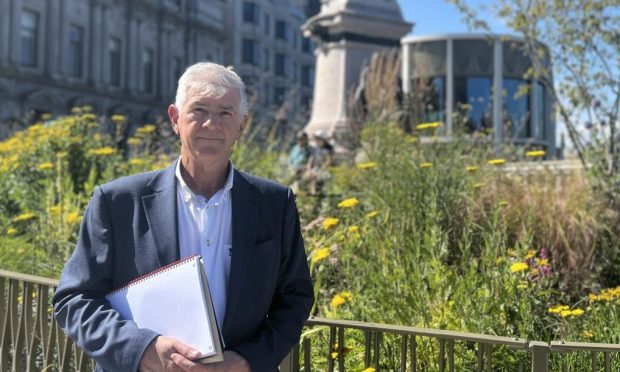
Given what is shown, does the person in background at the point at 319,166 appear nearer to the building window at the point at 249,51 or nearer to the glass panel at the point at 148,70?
the glass panel at the point at 148,70

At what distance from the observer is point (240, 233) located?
187cm

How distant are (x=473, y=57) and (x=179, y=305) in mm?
15861

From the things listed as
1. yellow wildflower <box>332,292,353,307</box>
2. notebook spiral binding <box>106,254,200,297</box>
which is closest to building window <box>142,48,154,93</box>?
yellow wildflower <box>332,292,353,307</box>

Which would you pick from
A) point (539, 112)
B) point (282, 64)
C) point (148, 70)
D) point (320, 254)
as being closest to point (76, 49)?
point (148, 70)

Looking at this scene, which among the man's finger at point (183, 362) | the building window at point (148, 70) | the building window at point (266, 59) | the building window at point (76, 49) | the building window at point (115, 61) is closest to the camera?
the man's finger at point (183, 362)

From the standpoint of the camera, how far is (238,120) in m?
1.87

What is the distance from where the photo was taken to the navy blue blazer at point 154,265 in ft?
5.80

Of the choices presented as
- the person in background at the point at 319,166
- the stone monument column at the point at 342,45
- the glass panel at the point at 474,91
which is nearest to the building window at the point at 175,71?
the glass panel at the point at 474,91

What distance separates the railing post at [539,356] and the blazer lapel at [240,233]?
79cm

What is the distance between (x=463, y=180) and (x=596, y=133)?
2539mm

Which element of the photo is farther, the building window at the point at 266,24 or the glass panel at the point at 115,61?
the building window at the point at 266,24

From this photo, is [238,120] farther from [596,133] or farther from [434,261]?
[596,133]

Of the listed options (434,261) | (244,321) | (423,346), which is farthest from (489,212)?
(244,321)

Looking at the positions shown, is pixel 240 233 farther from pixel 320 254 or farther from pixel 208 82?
pixel 320 254
